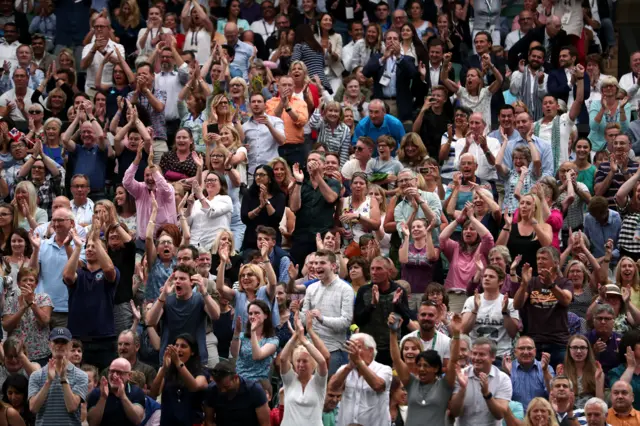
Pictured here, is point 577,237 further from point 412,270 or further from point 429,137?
point 429,137

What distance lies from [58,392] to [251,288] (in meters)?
2.16

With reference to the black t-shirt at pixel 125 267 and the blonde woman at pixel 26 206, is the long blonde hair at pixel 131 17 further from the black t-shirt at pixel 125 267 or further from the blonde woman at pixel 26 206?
the black t-shirt at pixel 125 267

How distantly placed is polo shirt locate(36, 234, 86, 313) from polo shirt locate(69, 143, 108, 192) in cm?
272

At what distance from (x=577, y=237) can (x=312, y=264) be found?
299 centimetres

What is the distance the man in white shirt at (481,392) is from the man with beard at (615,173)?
4797 mm

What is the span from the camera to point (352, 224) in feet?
57.8

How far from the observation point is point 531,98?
68.6ft

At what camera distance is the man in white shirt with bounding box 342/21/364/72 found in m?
22.3

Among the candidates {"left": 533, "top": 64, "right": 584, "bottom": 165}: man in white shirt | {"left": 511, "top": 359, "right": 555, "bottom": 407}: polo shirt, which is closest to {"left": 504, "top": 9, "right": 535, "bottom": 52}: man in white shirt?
{"left": 533, "top": 64, "right": 584, "bottom": 165}: man in white shirt

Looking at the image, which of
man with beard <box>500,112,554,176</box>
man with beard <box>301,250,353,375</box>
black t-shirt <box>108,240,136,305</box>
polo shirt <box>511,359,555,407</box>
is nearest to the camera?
polo shirt <box>511,359,555,407</box>

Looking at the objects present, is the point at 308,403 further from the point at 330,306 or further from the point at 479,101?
the point at 479,101

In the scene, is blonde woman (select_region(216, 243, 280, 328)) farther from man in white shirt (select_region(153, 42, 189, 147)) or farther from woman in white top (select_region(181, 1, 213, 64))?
woman in white top (select_region(181, 1, 213, 64))

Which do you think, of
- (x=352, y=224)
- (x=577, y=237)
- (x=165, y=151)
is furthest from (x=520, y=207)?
(x=165, y=151)

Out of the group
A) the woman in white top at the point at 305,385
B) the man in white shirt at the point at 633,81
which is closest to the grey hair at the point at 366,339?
the woman in white top at the point at 305,385
